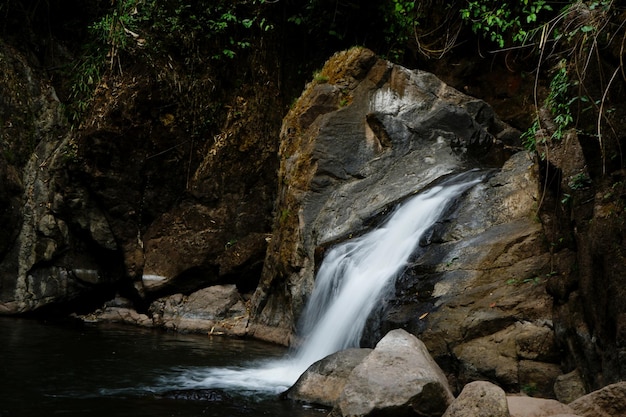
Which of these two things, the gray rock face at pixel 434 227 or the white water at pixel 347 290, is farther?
the white water at pixel 347 290

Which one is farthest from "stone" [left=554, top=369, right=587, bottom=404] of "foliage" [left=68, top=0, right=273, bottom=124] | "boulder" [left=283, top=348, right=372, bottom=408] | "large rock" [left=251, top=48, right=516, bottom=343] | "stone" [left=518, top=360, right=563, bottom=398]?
"foliage" [left=68, top=0, right=273, bottom=124]

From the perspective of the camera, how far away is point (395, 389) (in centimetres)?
393

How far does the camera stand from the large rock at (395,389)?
386cm

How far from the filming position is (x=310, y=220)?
8.00 m

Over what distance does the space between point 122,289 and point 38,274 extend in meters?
1.35

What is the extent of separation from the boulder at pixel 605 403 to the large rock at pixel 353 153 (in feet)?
13.2

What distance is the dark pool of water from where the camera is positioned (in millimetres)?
4512

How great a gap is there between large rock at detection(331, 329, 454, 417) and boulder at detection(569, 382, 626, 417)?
0.84 meters

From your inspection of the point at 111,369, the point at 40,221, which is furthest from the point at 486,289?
the point at 40,221

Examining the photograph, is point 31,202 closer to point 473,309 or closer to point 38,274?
point 38,274

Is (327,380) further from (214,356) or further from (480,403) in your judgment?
(214,356)

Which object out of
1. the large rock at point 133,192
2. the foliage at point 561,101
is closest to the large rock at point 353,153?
the large rock at point 133,192

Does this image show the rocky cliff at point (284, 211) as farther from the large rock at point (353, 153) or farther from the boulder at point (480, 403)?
the boulder at point (480, 403)

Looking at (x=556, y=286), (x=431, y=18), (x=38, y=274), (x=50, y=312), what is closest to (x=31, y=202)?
(x=38, y=274)
